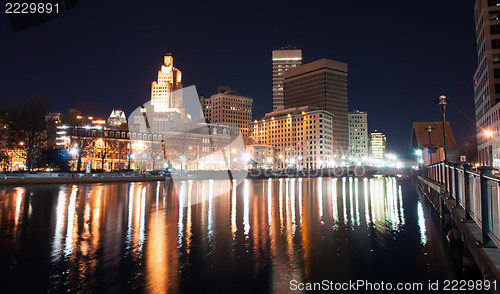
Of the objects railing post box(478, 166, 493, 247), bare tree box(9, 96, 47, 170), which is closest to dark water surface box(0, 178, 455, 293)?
railing post box(478, 166, 493, 247)

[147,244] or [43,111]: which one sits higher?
[43,111]

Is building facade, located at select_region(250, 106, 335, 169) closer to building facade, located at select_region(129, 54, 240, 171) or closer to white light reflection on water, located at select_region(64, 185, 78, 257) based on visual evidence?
building facade, located at select_region(129, 54, 240, 171)

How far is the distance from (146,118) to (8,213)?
17158cm

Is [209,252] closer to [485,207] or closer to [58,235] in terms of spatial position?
[58,235]

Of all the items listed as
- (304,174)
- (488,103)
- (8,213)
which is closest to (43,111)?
(8,213)

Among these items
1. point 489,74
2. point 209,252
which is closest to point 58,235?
point 209,252

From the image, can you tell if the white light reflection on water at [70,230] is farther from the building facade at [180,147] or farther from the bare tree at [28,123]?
the building facade at [180,147]

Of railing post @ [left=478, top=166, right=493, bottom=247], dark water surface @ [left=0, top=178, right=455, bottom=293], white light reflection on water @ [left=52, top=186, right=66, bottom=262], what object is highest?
railing post @ [left=478, top=166, right=493, bottom=247]

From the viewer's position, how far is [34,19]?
56.9 ft

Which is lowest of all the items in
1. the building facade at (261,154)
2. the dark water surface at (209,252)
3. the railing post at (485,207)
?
the dark water surface at (209,252)

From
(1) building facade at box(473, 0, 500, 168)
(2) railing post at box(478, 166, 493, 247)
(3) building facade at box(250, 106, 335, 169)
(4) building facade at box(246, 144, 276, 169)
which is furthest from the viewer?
(3) building facade at box(250, 106, 335, 169)

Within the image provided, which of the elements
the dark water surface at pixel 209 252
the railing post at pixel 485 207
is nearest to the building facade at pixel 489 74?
the dark water surface at pixel 209 252

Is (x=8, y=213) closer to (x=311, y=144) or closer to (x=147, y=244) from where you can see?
(x=147, y=244)

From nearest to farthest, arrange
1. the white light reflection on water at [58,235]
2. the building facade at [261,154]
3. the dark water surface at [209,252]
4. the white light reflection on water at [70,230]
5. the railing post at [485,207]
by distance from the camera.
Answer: the railing post at [485,207] < the dark water surface at [209,252] < the white light reflection on water at [58,235] < the white light reflection on water at [70,230] < the building facade at [261,154]
